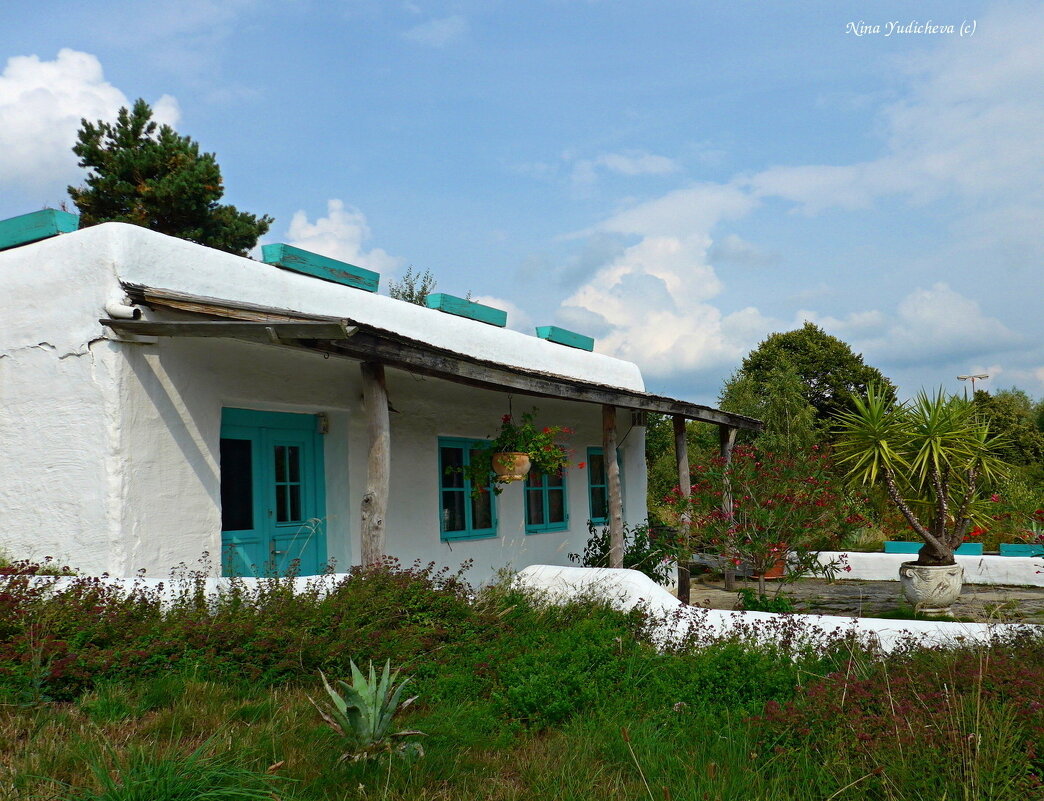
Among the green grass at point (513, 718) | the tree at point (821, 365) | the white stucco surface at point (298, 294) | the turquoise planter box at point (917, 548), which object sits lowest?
the turquoise planter box at point (917, 548)

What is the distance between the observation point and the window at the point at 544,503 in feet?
36.4

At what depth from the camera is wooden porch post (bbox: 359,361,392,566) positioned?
256 inches

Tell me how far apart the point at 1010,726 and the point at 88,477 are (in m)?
5.71

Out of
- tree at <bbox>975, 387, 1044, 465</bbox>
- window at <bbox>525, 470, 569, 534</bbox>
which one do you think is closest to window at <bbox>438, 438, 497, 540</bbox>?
window at <bbox>525, 470, 569, 534</bbox>

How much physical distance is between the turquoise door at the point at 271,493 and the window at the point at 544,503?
3.48m

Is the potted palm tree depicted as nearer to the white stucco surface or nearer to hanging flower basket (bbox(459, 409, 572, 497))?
hanging flower basket (bbox(459, 409, 572, 497))

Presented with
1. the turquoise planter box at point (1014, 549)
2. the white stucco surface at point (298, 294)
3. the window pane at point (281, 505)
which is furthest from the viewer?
the turquoise planter box at point (1014, 549)

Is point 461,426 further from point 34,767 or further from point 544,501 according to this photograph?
point 34,767

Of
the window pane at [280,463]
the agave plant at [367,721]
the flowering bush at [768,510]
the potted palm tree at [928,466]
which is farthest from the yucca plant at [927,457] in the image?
the agave plant at [367,721]

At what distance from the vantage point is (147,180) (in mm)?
20094

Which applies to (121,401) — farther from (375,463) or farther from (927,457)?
(927,457)

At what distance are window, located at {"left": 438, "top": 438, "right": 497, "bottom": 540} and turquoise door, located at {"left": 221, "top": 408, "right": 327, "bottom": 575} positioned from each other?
1.73 m

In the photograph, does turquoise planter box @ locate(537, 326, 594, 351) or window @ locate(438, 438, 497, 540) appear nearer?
window @ locate(438, 438, 497, 540)

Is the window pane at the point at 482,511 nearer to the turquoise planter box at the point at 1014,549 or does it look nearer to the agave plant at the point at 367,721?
the agave plant at the point at 367,721
